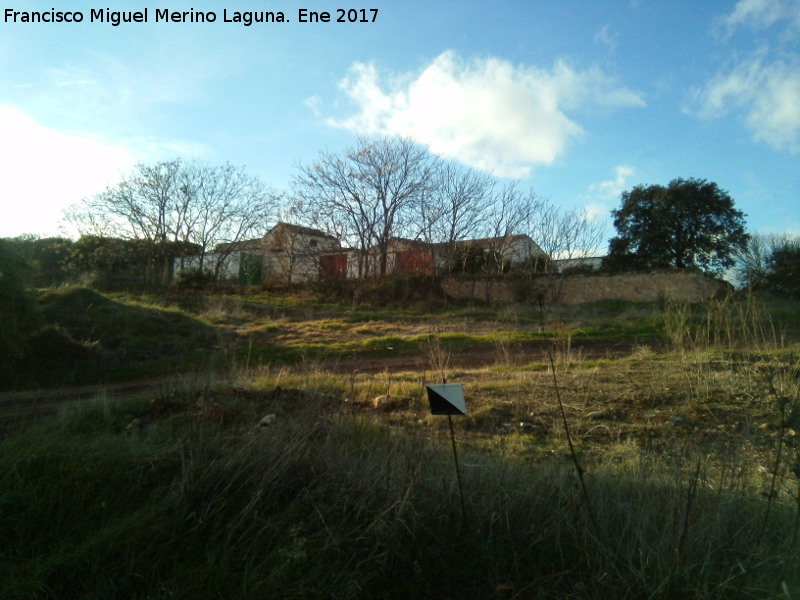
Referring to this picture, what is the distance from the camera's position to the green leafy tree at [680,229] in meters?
28.5

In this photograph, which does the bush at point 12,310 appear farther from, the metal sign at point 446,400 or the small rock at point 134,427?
the metal sign at point 446,400

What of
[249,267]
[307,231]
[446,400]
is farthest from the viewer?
[249,267]

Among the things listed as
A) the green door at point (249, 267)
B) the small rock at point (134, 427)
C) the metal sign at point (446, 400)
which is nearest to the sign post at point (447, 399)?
the metal sign at point (446, 400)

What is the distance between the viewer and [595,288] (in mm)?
26875

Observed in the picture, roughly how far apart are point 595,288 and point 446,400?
25256 mm

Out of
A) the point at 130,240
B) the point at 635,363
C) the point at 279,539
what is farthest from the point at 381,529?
the point at 130,240

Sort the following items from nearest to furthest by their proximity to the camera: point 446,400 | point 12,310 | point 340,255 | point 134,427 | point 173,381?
point 446,400 < point 134,427 < point 173,381 < point 12,310 < point 340,255

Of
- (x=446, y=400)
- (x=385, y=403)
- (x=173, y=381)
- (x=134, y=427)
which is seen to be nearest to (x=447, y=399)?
(x=446, y=400)

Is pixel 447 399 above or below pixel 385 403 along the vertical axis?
above

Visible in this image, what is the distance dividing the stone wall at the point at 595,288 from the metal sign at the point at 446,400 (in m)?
21.7

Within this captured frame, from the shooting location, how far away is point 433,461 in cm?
412

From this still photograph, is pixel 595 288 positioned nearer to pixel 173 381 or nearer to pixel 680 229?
pixel 680 229

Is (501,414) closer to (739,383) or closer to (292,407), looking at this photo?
(292,407)

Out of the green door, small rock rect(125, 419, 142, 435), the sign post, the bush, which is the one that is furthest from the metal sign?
the green door
